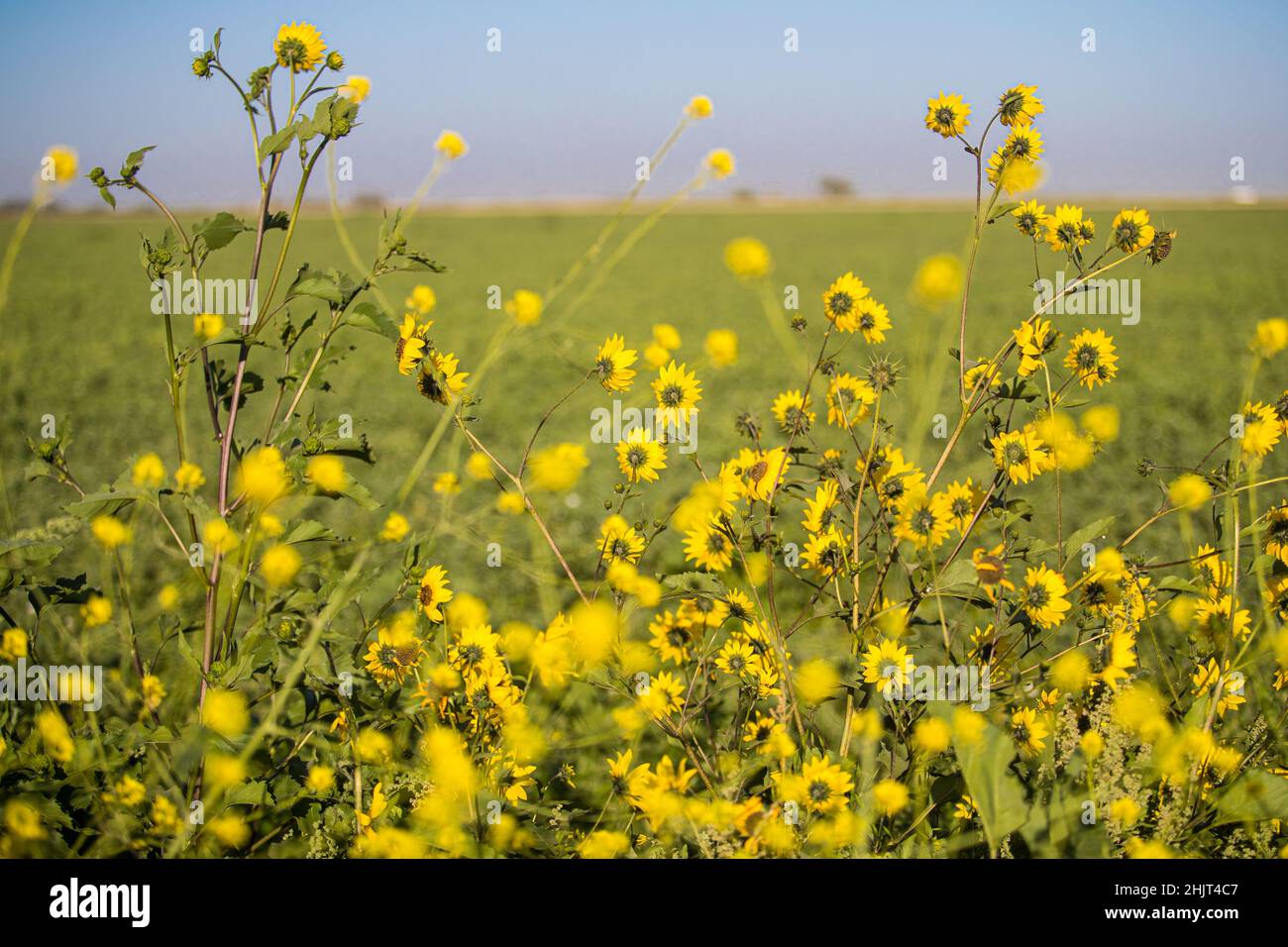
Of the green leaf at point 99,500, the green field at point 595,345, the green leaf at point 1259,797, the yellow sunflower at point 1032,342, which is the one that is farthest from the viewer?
the green field at point 595,345

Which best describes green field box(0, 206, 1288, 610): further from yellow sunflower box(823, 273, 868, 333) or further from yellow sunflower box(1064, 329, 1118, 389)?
yellow sunflower box(1064, 329, 1118, 389)

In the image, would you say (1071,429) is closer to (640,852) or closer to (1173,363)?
(640,852)

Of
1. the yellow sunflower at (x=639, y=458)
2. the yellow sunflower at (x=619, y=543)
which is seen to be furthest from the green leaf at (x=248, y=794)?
the yellow sunflower at (x=639, y=458)

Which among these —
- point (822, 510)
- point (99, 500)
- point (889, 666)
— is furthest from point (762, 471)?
point (99, 500)

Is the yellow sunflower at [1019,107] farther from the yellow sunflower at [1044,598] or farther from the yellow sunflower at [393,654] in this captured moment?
the yellow sunflower at [393,654]

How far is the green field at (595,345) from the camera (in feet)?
17.5

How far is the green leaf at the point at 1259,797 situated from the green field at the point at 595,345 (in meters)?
0.77

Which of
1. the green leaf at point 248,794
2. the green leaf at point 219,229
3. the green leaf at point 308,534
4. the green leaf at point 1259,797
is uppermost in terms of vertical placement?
the green leaf at point 219,229

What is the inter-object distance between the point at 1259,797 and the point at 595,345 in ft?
4.46

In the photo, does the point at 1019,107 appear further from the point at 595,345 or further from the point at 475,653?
the point at 475,653

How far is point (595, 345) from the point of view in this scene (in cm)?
166
